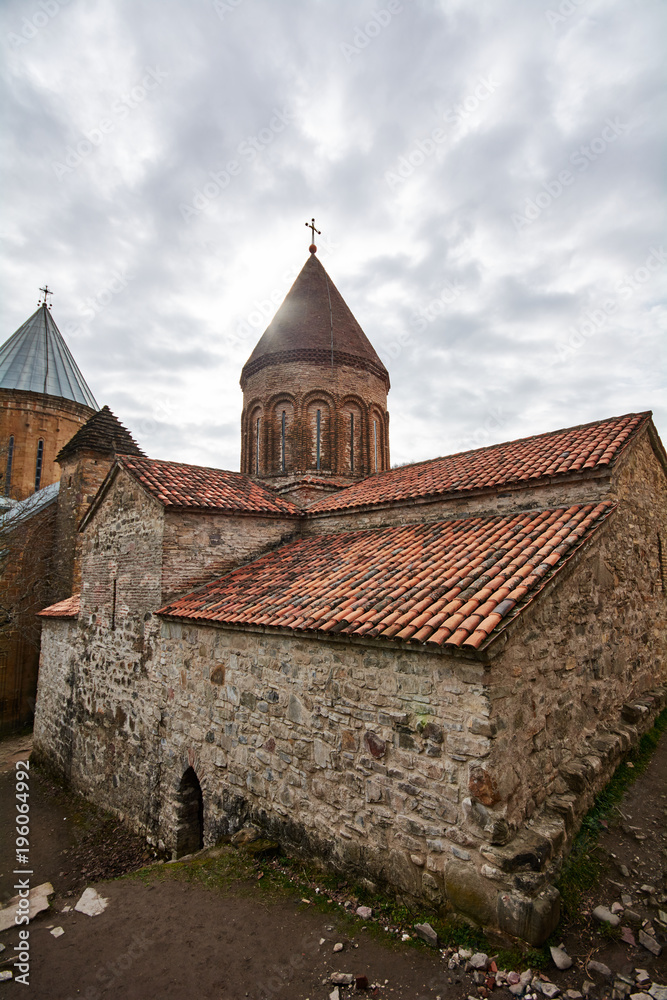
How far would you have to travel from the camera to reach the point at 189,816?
23.5ft

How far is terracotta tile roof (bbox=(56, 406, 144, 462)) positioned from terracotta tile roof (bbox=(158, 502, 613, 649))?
10.1m

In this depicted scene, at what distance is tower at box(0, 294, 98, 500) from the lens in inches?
880

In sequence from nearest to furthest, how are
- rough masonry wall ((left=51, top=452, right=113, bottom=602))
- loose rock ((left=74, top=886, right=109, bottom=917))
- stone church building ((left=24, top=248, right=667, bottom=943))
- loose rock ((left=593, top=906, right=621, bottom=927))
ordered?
loose rock ((left=593, top=906, right=621, bottom=927))
stone church building ((left=24, top=248, right=667, bottom=943))
loose rock ((left=74, top=886, right=109, bottom=917))
rough masonry wall ((left=51, top=452, right=113, bottom=602))

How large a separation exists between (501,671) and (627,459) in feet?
14.0

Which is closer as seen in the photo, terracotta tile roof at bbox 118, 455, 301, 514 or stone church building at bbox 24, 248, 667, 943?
stone church building at bbox 24, 248, 667, 943

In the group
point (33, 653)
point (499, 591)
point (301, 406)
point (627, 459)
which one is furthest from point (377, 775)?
point (33, 653)

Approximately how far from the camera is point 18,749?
13594 millimetres

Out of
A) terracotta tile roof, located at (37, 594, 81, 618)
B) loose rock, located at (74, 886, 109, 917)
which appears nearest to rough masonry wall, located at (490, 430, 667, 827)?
loose rock, located at (74, 886, 109, 917)

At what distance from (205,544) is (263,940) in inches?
226

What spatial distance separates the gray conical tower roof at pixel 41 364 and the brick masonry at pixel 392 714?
1757cm

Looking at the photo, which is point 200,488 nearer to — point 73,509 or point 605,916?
point 605,916

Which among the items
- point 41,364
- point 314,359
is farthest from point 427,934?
point 41,364

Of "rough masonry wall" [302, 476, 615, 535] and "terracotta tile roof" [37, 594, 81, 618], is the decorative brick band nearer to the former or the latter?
"rough masonry wall" [302, 476, 615, 535]

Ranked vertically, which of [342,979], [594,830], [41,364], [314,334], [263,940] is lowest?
[263,940]
